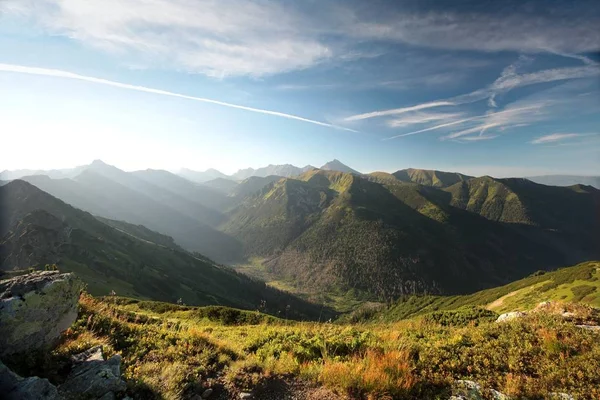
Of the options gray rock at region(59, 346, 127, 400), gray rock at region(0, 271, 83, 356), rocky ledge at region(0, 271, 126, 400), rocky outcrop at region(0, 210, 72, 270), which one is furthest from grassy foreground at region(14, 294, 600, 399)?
rocky outcrop at region(0, 210, 72, 270)

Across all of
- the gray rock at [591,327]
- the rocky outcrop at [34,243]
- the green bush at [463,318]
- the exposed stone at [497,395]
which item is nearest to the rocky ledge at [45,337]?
the exposed stone at [497,395]

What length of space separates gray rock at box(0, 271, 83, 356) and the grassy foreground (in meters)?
0.71

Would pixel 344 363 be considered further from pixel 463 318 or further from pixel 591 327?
pixel 463 318

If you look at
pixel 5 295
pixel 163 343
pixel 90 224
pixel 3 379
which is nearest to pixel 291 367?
pixel 163 343

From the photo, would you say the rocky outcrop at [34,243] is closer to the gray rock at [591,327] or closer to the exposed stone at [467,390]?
the exposed stone at [467,390]

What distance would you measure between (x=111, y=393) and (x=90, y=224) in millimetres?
239236

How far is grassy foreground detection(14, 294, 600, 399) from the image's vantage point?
8.00m

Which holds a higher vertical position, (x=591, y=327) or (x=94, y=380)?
(x=94, y=380)

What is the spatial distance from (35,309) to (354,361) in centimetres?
973

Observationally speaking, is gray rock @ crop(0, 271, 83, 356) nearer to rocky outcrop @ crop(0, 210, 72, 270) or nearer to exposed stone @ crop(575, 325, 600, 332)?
exposed stone @ crop(575, 325, 600, 332)

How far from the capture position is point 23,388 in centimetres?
588

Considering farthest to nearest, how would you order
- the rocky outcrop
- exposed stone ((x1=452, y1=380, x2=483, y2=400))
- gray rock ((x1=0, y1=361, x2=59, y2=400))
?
the rocky outcrop < exposed stone ((x1=452, y1=380, x2=483, y2=400)) < gray rock ((x1=0, y1=361, x2=59, y2=400))

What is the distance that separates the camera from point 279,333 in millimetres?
13461

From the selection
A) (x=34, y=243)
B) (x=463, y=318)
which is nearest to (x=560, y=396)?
(x=463, y=318)
